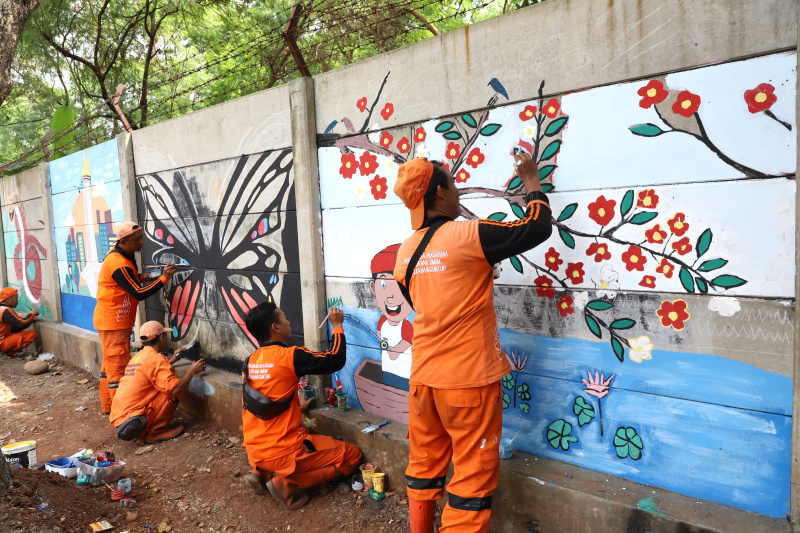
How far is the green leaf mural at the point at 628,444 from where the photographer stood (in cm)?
251

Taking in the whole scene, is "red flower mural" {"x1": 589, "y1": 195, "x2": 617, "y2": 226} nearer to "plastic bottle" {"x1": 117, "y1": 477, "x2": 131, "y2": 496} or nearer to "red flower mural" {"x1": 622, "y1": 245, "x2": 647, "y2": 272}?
"red flower mural" {"x1": 622, "y1": 245, "x2": 647, "y2": 272}

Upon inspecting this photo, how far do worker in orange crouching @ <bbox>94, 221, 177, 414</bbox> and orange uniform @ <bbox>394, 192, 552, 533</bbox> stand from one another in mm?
3711

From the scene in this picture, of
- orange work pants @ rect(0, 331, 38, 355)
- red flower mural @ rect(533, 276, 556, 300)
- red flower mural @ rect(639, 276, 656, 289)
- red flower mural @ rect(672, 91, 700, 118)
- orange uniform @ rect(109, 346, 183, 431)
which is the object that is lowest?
orange work pants @ rect(0, 331, 38, 355)

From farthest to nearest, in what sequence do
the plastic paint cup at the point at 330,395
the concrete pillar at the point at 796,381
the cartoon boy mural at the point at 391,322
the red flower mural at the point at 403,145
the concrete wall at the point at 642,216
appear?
the plastic paint cup at the point at 330,395, the cartoon boy mural at the point at 391,322, the red flower mural at the point at 403,145, the concrete wall at the point at 642,216, the concrete pillar at the point at 796,381

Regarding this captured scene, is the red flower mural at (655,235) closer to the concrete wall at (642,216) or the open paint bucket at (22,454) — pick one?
the concrete wall at (642,216)

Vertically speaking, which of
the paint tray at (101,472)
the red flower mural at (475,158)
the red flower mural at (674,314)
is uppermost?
the red flower mural at (475,158)

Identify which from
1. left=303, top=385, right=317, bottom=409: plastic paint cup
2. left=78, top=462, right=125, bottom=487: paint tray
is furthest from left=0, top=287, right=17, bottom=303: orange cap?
left=303, top=385, right=317, bottom=409: plastic paint cup

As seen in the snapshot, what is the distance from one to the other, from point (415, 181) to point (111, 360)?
165 inches

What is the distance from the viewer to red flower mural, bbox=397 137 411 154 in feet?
10.9

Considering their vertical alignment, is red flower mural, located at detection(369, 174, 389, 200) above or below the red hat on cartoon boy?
above

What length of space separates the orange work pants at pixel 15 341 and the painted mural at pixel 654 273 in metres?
7.59

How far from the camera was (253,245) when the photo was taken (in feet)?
14.9

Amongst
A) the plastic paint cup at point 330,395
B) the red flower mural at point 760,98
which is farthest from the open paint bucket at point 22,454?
the red flower mural at point 760,98

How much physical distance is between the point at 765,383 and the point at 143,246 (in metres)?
5.70
